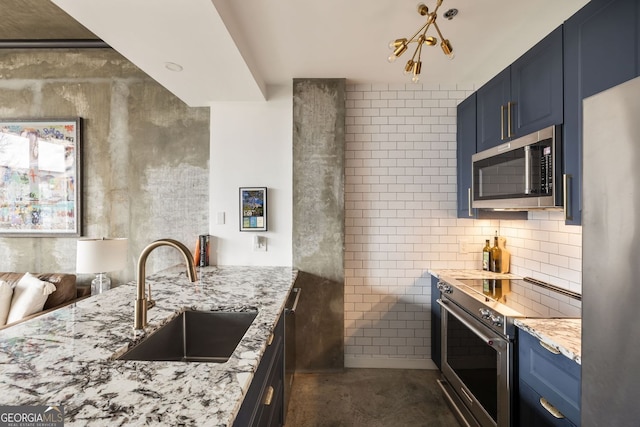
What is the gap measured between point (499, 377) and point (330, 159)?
6.13ft

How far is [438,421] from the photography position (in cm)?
204

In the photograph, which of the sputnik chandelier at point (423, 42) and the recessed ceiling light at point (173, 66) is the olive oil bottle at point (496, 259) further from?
the recessed ceiling light at point (173, 66)

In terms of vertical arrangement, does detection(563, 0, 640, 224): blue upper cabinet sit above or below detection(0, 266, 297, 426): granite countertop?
above

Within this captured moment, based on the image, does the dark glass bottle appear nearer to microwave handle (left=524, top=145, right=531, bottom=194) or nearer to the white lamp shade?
microwave handle (left=524, top=145, right=531, bottom=194)

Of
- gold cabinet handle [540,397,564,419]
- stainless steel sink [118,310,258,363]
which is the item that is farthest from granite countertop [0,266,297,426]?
gold cabinet handle [540,397,564,419]

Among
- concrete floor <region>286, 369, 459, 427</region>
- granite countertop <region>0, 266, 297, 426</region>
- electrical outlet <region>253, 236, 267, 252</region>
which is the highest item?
electrical outlet <region>253, 236, 267, 252</region>

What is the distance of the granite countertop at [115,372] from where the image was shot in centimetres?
72

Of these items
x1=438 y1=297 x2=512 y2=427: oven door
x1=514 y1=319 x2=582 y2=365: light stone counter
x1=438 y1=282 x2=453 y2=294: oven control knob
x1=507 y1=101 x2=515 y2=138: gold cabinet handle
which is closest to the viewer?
x1=514 y1=319 x2=582 y2=365: light stone counter

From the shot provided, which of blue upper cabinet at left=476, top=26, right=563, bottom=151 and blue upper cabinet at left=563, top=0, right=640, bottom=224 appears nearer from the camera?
blue upper cabinet at left=563, top=0, right=640, bottom=224

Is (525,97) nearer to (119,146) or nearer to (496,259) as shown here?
(496,259)

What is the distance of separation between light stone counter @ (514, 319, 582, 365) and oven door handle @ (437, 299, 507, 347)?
0.16 metres

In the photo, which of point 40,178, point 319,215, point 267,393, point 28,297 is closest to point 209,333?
point 267,393

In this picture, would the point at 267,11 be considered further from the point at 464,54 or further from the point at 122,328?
the point at 122,328

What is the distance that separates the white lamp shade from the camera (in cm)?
234
